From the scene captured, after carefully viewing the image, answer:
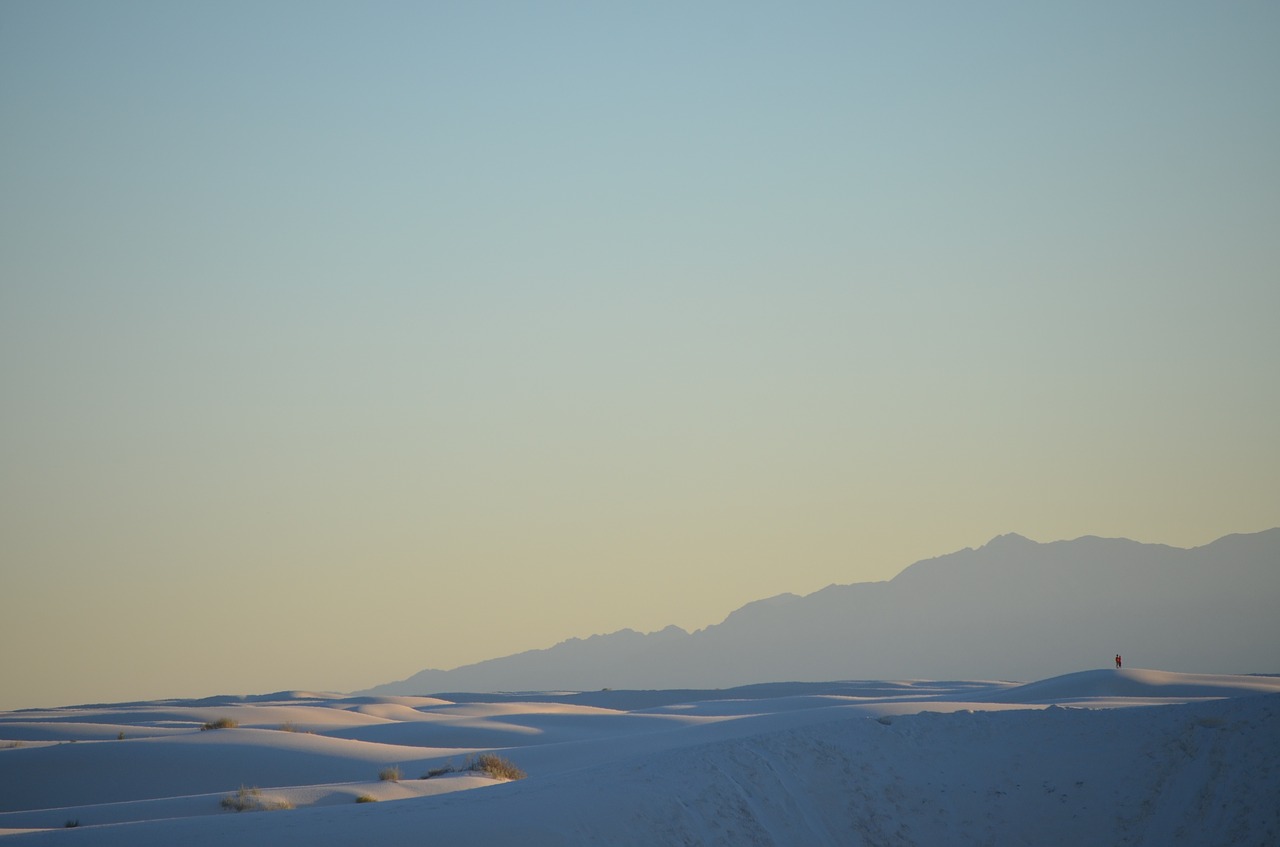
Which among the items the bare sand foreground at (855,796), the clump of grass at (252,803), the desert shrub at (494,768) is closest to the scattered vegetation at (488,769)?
the desert shrub at (494,768)

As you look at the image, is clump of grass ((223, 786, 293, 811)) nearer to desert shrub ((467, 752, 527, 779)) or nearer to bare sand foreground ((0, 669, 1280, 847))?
bare sand foreground ((0, 669, 1280, 847))

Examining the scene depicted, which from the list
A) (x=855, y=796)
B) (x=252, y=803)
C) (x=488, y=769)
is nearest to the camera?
(x=855, y=796)

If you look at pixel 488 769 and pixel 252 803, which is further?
pixel 488 769

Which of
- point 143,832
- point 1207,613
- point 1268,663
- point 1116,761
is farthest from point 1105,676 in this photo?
point 1207,613

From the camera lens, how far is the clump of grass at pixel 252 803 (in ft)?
60.7

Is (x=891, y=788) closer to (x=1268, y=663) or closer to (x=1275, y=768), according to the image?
(x=1275, y=768)

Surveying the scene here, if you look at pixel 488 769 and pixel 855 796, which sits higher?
pixel 488 769

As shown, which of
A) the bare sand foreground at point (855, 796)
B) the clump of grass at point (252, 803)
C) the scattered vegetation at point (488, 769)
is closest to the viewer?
the bare sand foreground at point (855, 796)

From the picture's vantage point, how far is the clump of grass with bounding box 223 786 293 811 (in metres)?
18.5

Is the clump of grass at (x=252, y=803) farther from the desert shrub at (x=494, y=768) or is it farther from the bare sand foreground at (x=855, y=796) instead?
the desert shrub at (x=494, y=768)

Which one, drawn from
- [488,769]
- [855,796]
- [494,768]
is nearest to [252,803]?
[488,769]

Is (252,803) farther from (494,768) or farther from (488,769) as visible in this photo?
(494,768)

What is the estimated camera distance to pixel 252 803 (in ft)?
61.4

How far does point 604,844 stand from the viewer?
14.7 metres
